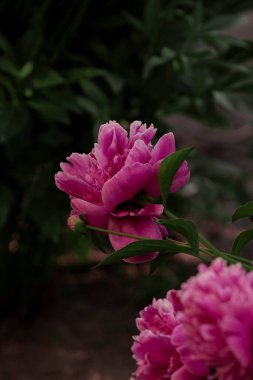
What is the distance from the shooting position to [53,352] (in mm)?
2020

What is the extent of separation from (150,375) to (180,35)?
1.33 meters

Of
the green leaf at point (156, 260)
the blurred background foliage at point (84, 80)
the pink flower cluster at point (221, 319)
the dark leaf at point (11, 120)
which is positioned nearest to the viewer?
the pink flower cluster at point (221, 319)

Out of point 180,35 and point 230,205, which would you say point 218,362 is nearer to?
point 180,35

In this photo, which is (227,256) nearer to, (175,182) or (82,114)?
(175,182)

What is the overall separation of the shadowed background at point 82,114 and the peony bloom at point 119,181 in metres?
0.93

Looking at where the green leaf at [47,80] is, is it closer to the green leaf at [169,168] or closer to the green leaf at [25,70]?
the green leaf at [25,70]

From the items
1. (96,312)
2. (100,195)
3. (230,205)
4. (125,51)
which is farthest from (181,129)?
(100,195)

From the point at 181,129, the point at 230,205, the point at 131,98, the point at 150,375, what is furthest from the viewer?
the point at 181,129

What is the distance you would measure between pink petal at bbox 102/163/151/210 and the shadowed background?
3.12ft

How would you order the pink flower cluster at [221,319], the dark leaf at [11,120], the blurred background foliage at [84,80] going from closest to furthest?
the pink flower cluster at [221,319] → the dark leaf at [11,120] → the blurred background foliage at [84,80]

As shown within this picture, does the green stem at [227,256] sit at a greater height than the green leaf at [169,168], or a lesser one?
lesser

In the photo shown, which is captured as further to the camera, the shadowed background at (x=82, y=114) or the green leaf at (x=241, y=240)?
the shadowed background at (x=82, y=114)

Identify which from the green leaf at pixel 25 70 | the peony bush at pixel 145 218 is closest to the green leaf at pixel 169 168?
the peony bush at pixel 145 218

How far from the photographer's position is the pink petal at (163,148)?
56 centimetres
